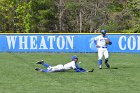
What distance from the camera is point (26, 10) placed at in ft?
175

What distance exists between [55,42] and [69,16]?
25.2 metres

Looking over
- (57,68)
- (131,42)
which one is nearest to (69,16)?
(131,42)

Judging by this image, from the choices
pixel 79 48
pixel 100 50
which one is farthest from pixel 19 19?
pixel 100 50

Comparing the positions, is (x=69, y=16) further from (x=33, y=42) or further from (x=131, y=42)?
(x=131, y=42)

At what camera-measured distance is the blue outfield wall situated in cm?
3272

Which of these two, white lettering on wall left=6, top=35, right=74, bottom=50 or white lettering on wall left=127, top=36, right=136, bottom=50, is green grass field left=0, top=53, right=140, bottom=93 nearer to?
white lettering on wall left=127, top=36, right=136, bottom=50

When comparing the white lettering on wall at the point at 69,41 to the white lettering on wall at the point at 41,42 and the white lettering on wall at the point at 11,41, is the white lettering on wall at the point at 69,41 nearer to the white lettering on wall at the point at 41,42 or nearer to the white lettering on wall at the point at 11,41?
the white lettering on wall at the point at 41,42

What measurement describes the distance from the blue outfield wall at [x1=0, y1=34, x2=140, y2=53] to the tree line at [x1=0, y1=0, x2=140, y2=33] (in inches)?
715

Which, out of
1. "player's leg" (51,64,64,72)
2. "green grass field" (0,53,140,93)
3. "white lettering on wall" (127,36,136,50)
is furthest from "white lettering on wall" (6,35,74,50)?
"player's leg" (51,64,64,72)

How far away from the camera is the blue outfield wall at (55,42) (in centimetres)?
3272

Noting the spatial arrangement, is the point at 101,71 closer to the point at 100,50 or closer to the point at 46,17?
the point at 100,50

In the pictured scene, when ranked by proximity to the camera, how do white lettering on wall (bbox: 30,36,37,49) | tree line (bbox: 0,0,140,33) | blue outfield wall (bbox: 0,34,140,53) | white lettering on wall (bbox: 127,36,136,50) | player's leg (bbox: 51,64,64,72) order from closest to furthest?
player's leg (bbox: 51,64,64,72) < white lettering on wall (bbox: 127,36,136,50) < blue outfield wall (bbox: 0,34,140,53) < white lettering on wall (bbox: 30,36,37,49) < tree line (bbox: 0,0,140,33)

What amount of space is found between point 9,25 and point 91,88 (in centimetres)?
4316

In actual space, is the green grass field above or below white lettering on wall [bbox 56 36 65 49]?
above
